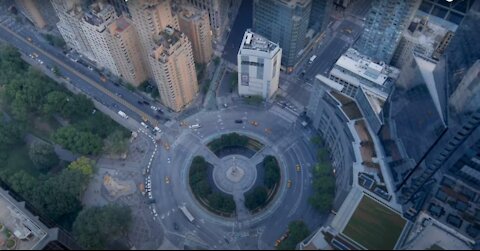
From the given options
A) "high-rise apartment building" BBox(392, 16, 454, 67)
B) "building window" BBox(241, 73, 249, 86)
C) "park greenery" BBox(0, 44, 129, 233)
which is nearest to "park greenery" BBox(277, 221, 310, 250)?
"building window" BBox(241, 73, 249, 86)

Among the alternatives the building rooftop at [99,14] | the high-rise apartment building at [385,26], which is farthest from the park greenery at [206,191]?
the high-rise apartment building at [385,26]

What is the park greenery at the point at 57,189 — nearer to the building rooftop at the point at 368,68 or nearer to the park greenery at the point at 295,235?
the park greenery at the point at 295,235

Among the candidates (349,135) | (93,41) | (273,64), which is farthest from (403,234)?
(93,41)

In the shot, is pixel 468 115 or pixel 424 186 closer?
pixel 468 115

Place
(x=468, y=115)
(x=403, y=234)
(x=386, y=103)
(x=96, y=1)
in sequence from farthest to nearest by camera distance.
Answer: (x=96, y=1) < (x=386, y=103) < (x=403, y=234) < (x=468, y=115)

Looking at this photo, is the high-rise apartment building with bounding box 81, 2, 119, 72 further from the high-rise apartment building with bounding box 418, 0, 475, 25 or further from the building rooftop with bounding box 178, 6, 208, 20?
the high-rise apartment building with bounding box 418, 0, 475, 25

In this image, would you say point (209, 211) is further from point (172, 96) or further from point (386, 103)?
point (386, 103)

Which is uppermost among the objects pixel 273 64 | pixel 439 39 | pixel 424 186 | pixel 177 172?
pixel 439 39

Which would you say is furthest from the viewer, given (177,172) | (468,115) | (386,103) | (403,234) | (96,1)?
(96,1)
